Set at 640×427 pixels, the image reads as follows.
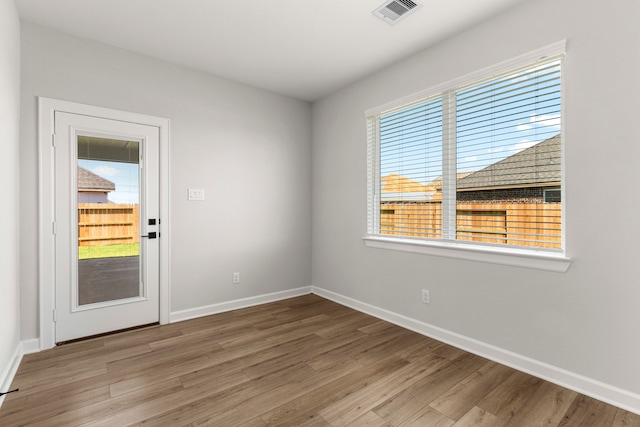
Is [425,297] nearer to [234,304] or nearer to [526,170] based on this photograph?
Result: [526,170]

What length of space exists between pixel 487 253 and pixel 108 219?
133 inches

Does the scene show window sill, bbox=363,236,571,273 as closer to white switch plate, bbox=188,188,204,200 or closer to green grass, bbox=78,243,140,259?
white switch plate, bbox=188,188,204,200

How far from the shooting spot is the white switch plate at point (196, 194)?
3.47 meters

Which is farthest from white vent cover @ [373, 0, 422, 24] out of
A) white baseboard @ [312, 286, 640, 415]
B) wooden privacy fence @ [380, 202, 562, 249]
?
white baseboard @ [312, 286, 640, 415]

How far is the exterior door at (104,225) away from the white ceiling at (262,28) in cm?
78

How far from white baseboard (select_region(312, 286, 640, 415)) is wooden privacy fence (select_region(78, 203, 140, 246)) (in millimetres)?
2702

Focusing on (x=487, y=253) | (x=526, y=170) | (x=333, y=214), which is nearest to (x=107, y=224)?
(x=333, y=214)

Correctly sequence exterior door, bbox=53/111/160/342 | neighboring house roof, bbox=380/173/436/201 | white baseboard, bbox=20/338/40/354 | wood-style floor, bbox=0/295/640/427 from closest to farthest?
1. wood-style floor, bbox=0/295/640/427
2. white baseboard, bbox=20/338/40/354
3. exterior door, bbox=53/111/160/342
4. neighboring house roof, bbox=380/173/436/201

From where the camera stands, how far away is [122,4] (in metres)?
2.39

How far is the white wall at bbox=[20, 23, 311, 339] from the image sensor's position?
8.73 feet

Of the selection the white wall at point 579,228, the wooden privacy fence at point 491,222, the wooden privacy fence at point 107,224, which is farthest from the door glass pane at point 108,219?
the white wall at point 579,228

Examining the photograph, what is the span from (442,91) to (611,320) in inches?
83.0

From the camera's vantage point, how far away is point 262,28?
2.70 meters

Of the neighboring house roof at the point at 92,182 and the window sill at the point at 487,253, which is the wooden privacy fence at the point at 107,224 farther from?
the window sill at the point at 487,253
